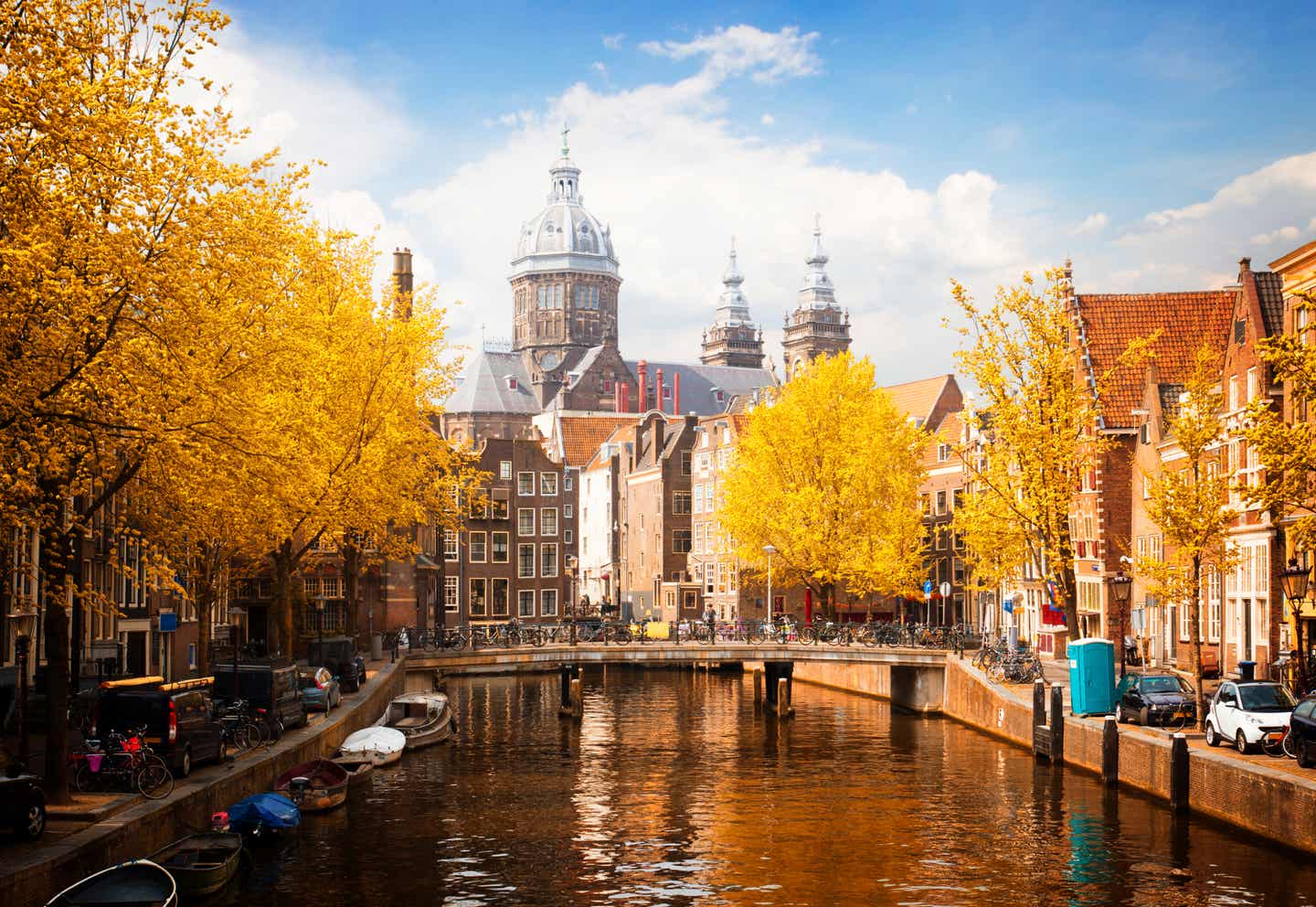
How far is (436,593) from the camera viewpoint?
94938 millimetres

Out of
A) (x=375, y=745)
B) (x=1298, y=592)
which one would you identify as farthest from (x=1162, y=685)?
(x=375, y=745)

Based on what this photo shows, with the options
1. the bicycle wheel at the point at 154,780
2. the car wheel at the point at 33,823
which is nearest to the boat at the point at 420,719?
the bicycle wheel at the point at 154,780

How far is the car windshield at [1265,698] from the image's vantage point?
34688 mm

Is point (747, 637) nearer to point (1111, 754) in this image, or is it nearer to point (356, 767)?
point (356, 767)

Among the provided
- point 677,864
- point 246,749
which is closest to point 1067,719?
point 677,864

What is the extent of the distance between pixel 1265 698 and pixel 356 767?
23487 mm

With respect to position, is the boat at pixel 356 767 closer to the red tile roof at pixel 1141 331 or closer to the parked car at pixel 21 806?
the parked car at pixel 21 806

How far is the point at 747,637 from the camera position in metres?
67.6

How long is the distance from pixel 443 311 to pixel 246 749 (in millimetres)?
25302

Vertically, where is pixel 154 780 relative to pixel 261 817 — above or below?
above

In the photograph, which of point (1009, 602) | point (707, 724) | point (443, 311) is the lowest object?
point (707, 724)

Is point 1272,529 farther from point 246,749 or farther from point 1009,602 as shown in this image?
point 246,749

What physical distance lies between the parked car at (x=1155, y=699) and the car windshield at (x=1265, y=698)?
483cm

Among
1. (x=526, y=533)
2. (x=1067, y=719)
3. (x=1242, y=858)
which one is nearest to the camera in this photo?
(x=1242, y=858)
